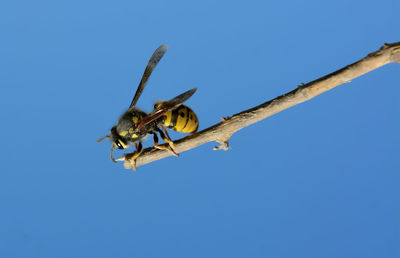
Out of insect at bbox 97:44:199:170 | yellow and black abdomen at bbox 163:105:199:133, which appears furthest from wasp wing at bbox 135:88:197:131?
yellow and black abdomen at bbox 163:105:199:133

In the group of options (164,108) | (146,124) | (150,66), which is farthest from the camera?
(150,66)

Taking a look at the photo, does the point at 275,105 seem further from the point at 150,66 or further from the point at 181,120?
the point at 150,66

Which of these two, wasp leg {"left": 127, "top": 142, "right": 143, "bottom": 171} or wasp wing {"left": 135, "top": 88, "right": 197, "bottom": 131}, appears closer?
wasp wing {"left": 135, "top": 88, "right": 197, "bottom": 131}

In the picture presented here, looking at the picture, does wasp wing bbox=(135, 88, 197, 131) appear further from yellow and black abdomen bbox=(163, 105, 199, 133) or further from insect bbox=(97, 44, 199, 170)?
yellow and black abdomen bbox=(163, 105, 199, 133)

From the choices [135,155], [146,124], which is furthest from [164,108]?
[135,155]

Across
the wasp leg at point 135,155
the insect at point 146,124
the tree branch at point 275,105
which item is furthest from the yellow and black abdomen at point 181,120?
the wasp leg at point 135,155

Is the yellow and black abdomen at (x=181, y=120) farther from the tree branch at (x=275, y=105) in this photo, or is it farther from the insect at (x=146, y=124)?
the tree branch at (x=275, y=105)

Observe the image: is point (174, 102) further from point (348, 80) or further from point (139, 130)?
point (348, 80)

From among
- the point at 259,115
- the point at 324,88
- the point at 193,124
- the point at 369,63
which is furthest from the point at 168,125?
the point at 369,63

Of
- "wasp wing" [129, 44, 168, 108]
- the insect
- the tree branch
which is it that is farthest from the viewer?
"wasp wing" [129, 44, 168, 108]
